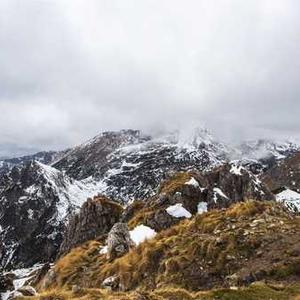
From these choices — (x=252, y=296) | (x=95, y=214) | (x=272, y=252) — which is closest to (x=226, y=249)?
(x=272, y=252)

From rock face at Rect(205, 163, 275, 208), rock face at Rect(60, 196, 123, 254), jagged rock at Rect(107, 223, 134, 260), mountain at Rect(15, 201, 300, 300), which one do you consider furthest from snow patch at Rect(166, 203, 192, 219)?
mountain at Rect(15, 201, 300, 300)

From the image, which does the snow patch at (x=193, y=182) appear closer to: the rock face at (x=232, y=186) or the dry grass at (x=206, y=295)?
the rock face at (x=232, y=186)

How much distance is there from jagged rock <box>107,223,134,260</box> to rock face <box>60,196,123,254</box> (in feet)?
137

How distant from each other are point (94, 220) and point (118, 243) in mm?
51352

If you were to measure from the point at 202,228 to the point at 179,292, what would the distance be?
22781 mm

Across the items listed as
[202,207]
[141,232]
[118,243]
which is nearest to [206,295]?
[118,243]

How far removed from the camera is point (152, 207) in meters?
74.9

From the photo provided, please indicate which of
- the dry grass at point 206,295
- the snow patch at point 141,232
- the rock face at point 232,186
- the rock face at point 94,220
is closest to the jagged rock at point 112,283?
the dry grass at point 206,295

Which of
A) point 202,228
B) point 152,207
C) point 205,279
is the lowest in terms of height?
point 205,279

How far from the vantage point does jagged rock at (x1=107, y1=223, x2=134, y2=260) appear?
49.4 meters

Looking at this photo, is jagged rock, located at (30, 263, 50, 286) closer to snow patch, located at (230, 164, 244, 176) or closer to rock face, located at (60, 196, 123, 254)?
rock face, located at (60, 196, 123, 254)

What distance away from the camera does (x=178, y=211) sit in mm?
74875

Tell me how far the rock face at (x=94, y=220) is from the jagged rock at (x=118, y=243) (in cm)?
4188

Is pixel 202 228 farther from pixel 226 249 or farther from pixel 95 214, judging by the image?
pixel 95 214
